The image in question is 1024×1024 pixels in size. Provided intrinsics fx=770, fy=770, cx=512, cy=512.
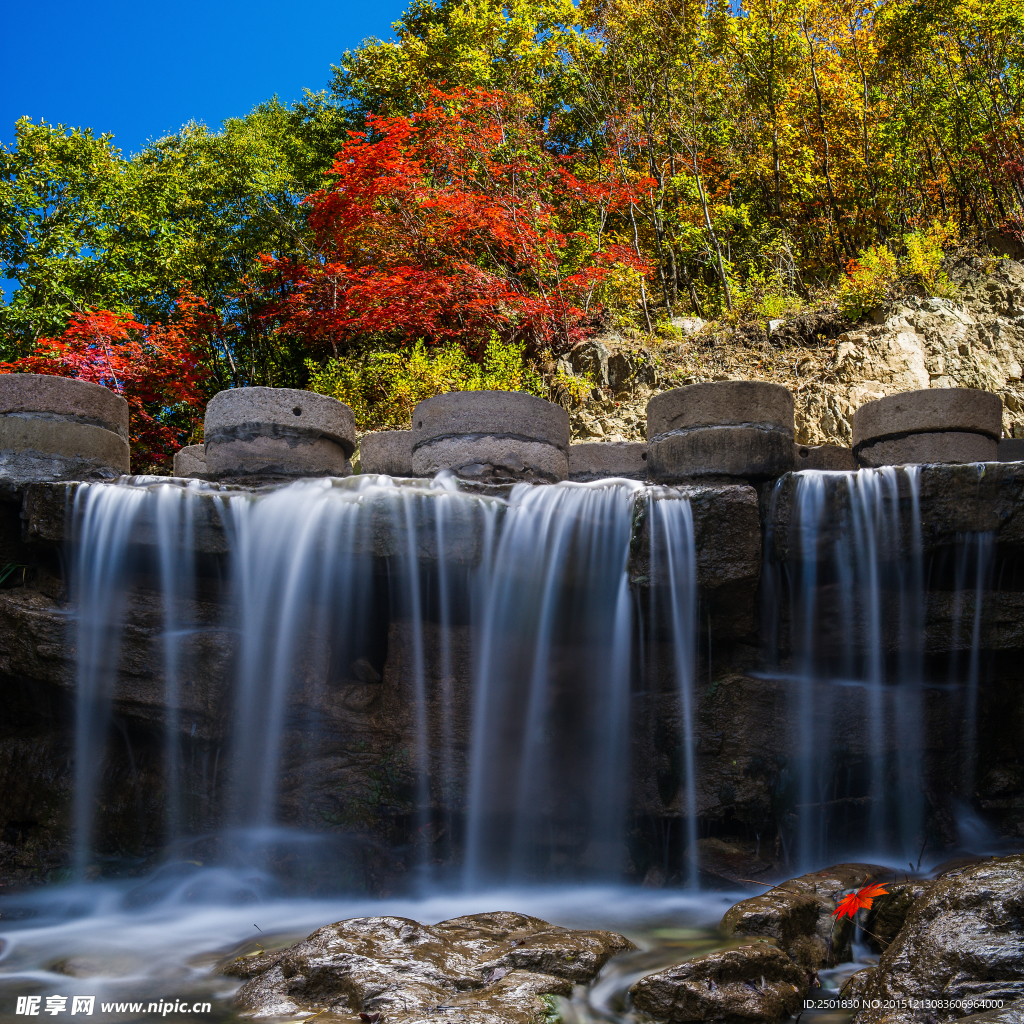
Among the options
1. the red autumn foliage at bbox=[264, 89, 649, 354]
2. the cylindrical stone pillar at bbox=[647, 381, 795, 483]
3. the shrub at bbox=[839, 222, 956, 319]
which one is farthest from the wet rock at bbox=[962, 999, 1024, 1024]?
the shrub at bbox=[839, 222, 956, 319]

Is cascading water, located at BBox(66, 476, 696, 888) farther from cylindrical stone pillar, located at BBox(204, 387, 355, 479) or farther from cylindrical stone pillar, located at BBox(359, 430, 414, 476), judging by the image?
cylindrical stone pillar, located at BBox(359, 430, 414, 476)

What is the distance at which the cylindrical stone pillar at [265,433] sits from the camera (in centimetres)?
827

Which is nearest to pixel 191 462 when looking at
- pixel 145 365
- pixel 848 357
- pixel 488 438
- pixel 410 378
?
pixel 410 378

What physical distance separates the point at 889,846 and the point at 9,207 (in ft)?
57.7

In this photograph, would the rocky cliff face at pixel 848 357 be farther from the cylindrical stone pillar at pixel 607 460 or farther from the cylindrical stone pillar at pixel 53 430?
the cylindrical stone pillar at pixel 53 430

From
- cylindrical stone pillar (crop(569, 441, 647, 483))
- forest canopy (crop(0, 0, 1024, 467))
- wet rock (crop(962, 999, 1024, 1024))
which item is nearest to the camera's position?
wet rock (crop(962, 999, 1024, 1024))

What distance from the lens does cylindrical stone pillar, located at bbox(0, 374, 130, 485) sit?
739 centimetres

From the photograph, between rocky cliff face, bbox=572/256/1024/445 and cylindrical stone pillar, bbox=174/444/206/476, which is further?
rocky cliff face, bbox=572/256/1024/445

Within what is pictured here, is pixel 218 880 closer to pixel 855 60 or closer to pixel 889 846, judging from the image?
pixel 889 846

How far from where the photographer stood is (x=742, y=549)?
6.13 metres

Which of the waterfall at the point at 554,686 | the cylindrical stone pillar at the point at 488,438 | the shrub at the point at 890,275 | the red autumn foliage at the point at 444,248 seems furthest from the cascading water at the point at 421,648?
the shrub at the point at 890,275

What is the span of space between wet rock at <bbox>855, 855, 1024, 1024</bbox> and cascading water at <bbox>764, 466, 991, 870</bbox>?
8.48ft

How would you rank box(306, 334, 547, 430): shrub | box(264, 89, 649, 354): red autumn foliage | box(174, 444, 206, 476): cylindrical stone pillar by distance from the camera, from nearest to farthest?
box(174, 444, 206, 476): cylindrical stone pillar, box(306, 334, 547, 430): shrub, box(264, 89, 649, 354): red autumn foliage

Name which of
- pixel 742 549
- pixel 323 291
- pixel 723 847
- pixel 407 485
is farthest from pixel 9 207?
pixel 723 847
